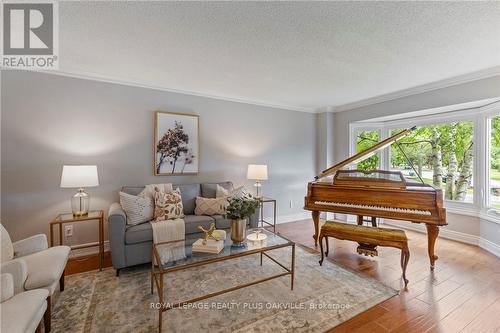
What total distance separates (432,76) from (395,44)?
1324 mm

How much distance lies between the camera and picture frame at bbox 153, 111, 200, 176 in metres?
3.42

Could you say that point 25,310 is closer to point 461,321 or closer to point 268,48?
point 268,48

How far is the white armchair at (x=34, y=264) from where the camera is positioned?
4.82ft

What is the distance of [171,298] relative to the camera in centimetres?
204

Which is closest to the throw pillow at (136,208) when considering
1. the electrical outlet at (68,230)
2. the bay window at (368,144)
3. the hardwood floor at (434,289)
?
the electrical outlet at (68,230)

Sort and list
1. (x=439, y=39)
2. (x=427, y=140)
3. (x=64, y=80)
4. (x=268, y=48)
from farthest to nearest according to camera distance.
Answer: (x=427, y=140)
(x=64, y=80)
(x=268, y=48)
(x=439, y=39)

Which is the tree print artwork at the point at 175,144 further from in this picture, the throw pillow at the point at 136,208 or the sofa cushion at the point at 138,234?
the sofa cushion at the point at 138,234

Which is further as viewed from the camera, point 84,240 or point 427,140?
point 427,140

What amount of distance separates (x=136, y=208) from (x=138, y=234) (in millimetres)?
348

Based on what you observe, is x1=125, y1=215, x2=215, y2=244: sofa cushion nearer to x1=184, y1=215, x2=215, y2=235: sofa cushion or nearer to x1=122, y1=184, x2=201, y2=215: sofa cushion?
x1=184, y1=215, x2=215, y2=235: sofa cushion

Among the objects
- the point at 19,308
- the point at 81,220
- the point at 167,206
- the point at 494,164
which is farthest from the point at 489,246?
the point at 81,220

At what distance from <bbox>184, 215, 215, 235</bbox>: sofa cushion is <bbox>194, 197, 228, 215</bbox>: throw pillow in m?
0.17

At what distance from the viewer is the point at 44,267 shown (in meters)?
1.66

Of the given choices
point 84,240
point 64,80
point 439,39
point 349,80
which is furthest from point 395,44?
point 84,240
